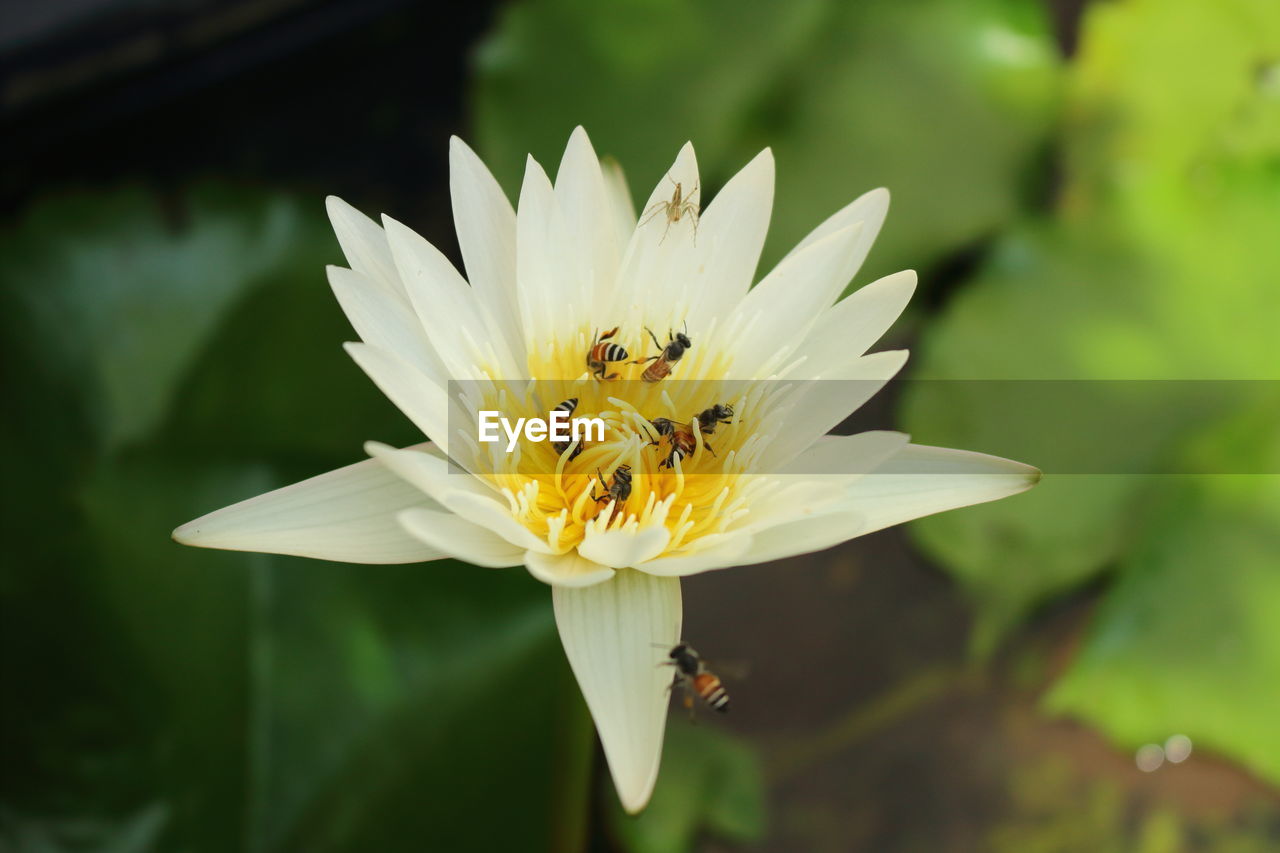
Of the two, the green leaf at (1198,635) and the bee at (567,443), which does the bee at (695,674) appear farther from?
the green leaf at (1198,635)

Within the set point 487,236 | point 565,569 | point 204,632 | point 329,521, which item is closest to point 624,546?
point 565,569

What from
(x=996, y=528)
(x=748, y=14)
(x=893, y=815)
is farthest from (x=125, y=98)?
(x=893, y=815)

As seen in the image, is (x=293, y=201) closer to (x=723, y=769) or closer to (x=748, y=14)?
(x=748, y=14)

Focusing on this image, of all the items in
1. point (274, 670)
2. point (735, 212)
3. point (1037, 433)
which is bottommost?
point (274, 670)

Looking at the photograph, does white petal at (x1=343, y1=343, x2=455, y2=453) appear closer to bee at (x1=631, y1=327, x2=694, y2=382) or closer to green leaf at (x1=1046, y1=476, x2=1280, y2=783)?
bee at (x1=631, y1=327, x2=694, y2=382)

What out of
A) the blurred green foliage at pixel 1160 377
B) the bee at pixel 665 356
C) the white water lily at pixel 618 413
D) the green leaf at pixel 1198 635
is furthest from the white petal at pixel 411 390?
the green leaf at pixel 1198 635

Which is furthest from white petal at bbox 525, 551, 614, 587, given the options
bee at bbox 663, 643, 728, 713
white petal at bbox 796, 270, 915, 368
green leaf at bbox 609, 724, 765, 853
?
green leaf at bbox 609, 724, 765, 853

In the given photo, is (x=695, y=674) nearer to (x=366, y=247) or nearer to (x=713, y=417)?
(x=713, y=417)
